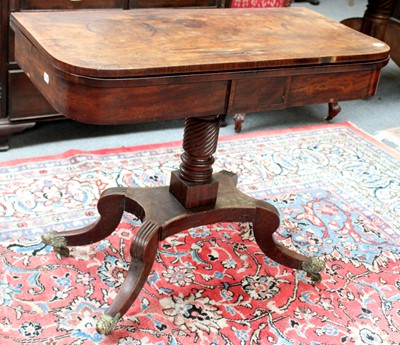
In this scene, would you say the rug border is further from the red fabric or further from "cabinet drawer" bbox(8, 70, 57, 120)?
the red fabric

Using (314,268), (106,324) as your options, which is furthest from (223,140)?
(106,324)

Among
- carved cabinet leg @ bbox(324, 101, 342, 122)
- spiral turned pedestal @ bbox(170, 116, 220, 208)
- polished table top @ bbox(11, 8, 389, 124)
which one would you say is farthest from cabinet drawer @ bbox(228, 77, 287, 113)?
carved cabinet leg @ bbox(324, 101, 342, 122)

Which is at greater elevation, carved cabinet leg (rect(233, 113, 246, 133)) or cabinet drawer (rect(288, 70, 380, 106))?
cabinet drawer (rect(288, 70, 380, 106))

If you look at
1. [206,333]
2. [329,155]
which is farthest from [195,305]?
[329,155]

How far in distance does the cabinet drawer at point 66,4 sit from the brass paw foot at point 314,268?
1.34 meters

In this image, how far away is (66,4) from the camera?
2.62 m

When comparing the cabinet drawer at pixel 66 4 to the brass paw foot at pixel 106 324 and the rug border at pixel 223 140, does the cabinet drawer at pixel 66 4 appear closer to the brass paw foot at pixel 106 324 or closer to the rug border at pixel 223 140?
the rug border at pixel 223 140

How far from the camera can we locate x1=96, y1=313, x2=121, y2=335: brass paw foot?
5.90ft

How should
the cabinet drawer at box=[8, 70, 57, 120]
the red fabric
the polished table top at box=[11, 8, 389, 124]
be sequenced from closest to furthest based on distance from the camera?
1. the polished table top at box=[11, 8, 389, 124]
2. the cabinet drawer at box=[8, 70, 57, 120]
3. the red fabric

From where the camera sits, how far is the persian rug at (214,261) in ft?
6.26

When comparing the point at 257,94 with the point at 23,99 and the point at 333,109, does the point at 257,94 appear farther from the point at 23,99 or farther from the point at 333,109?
the point at 333,109

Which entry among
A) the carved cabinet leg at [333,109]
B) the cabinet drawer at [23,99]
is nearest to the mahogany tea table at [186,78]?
the cabinet drawer at [23,99]

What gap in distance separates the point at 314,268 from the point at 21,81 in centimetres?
139

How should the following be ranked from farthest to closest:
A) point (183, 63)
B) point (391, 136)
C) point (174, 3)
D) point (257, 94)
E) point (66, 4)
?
point (391, 136), point (174, 3), point (66, 4), point (257, 94), point (183, 63)
